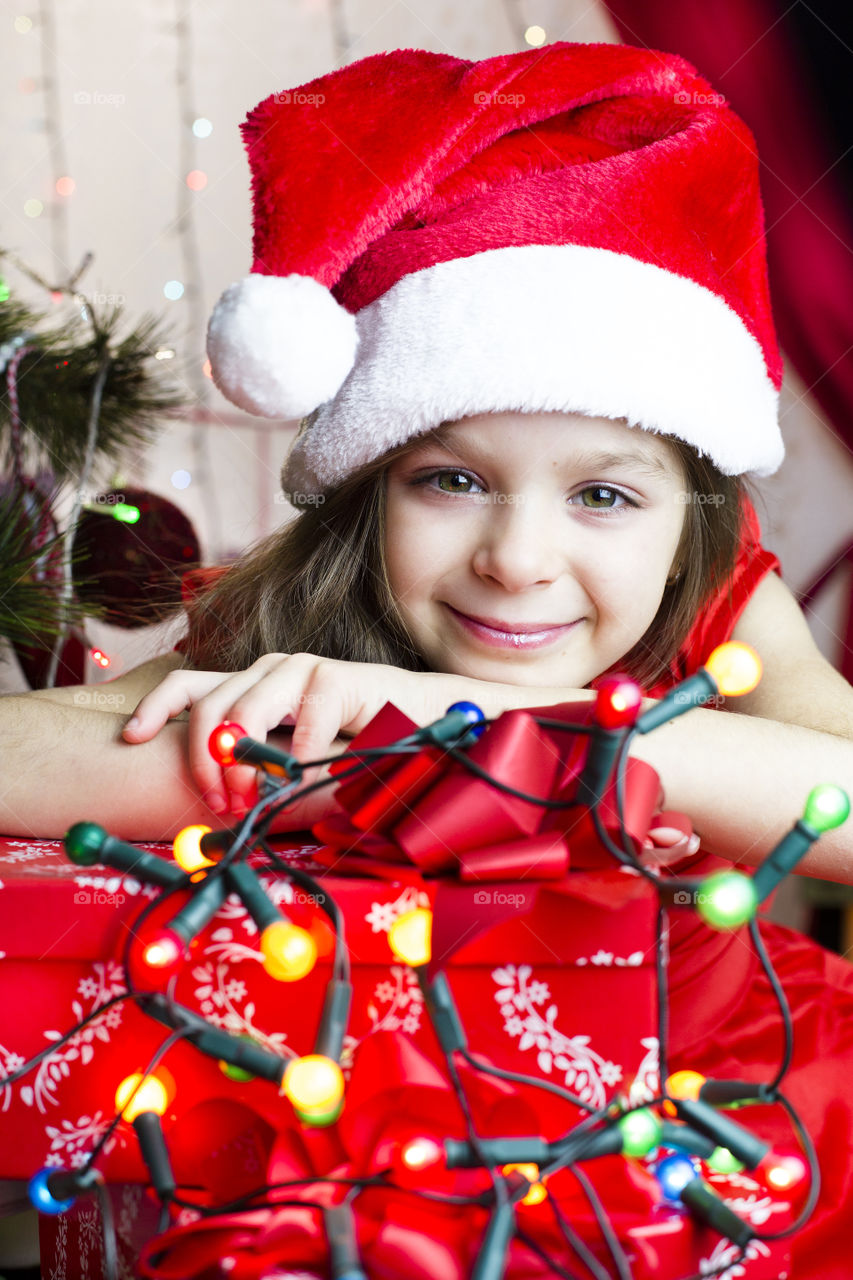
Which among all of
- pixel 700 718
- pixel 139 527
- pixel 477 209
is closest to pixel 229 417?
pixel 139 527

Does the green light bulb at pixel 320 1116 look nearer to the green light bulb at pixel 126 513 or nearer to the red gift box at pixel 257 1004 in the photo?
the red gift box at pixel 257 1004

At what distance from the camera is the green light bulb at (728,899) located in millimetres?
378

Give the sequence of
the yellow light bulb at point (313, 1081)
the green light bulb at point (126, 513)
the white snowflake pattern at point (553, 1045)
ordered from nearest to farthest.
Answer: the yellow light bulb at point (313, 1081), the white snowflake pattern at point (553, 1045), the green light bulb at point (126, 513)

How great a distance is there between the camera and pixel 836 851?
24.8 inches

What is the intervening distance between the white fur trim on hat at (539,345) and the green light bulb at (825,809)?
1.18ft

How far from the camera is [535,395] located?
2.24ft

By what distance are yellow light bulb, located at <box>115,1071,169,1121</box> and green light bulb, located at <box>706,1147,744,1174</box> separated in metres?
0.22

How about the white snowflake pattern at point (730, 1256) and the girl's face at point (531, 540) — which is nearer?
the white snowflake pattern at point (730, 1256)

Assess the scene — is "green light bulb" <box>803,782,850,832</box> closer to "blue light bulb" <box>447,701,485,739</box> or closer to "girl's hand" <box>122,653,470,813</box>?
"blue light bulb" <box>447,701,485,739</box>

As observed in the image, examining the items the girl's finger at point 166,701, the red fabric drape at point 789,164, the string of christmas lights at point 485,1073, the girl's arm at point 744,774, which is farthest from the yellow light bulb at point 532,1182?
the red fabric drape at point 789,164

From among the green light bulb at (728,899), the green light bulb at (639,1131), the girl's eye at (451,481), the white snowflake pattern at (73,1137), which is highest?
the green light bulb at (728,899)

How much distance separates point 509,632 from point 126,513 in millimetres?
417

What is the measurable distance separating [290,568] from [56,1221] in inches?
21.1

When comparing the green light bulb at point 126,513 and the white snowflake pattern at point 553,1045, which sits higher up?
the white snowflake pattern at point 553,1045
